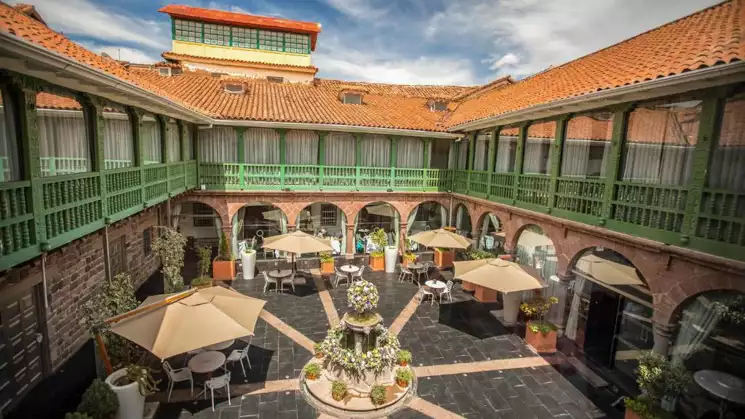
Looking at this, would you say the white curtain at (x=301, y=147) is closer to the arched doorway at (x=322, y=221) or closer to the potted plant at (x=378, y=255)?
the arched doorway at (x=322, y=221)

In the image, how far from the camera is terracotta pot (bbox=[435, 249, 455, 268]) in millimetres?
19298

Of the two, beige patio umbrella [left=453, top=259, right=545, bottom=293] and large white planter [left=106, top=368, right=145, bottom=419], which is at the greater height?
beige patio umbrella [left=453, top=259, right=545, bottom=293]

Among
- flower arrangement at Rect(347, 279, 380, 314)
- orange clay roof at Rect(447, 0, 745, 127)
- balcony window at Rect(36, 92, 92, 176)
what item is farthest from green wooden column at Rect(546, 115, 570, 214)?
balcony window at Rect(36, 92, 92, 176)

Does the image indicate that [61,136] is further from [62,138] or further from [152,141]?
[152,141]

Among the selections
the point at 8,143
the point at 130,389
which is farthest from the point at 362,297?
the point at 8,143

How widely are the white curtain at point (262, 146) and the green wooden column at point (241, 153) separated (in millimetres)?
210

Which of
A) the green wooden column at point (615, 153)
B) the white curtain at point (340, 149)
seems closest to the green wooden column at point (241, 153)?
the white curtain at point (340, 149)

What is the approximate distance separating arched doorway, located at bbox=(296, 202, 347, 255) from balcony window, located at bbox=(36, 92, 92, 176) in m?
11.6

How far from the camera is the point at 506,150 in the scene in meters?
15.8

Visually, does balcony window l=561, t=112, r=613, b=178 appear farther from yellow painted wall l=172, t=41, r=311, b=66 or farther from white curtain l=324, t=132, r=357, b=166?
yellow painted wall l=172, t=41, r=311, b=66

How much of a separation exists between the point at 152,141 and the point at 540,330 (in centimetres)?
1392

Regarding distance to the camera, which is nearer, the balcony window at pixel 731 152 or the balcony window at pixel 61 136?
the balcony window at pixel 731 152

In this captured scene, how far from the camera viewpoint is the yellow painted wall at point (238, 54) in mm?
25531

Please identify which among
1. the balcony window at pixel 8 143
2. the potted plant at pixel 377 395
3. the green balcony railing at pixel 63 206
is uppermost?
the balcony window at pixel 8 143
